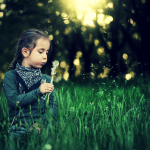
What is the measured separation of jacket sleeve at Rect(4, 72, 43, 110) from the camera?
1972mm

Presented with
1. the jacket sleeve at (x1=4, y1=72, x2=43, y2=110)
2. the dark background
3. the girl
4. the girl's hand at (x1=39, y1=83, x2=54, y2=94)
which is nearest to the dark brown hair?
the girl

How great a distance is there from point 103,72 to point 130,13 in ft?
5.26

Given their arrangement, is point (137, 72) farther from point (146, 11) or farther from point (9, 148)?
point (9, 148)

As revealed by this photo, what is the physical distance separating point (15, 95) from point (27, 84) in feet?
0.55

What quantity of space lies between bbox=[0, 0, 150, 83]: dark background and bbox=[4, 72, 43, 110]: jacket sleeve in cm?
271

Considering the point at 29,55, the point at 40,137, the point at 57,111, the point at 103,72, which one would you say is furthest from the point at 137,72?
the point at 40,137

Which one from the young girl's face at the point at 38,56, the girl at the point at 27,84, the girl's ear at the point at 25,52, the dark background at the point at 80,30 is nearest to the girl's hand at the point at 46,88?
the girl at the point at 27,84

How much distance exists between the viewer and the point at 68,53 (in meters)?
5.39

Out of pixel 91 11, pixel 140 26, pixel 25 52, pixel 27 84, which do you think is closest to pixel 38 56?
pixel 25 52

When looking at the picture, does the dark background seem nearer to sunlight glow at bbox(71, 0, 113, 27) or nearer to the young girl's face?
sunlight glow at bbox(71, 0, 113, 27)

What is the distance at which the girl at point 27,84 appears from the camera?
1976 millimetres

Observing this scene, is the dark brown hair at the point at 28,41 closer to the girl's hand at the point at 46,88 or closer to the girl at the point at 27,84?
the girl at the point at 27,84

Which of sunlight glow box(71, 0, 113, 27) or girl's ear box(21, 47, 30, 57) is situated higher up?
sunlight glow box(71, 0, 113, 27)

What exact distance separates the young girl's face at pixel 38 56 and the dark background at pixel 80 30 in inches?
Result: 98.2
